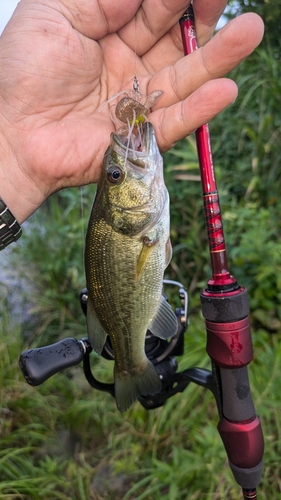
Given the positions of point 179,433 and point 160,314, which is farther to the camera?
point 179,433

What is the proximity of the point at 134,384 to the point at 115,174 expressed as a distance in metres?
0.91

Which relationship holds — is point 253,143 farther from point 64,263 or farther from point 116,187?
point 116,187

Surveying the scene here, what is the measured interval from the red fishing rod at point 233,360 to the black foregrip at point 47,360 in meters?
A: 0.54

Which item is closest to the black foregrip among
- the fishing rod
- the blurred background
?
the fishing rod

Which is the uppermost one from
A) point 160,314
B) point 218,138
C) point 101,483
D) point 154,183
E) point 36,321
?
point 218,138

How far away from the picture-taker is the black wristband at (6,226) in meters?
1.96

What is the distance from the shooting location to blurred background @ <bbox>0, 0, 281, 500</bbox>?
103 inches

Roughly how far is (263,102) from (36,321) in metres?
2.94

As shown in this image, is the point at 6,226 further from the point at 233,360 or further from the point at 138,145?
the point at 233,360

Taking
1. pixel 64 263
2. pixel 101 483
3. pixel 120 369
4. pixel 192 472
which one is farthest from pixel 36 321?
pixel 120 369

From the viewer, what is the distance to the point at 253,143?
3.80 m

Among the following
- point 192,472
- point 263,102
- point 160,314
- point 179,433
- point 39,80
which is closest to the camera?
point 160,314

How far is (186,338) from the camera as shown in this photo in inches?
126

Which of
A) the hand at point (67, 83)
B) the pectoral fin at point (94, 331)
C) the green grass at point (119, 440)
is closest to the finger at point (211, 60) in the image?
the hand at point (67, 83)
